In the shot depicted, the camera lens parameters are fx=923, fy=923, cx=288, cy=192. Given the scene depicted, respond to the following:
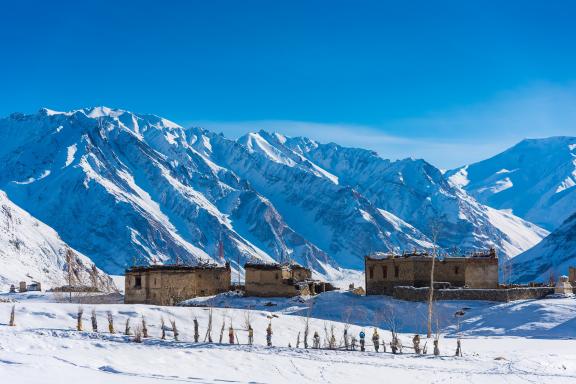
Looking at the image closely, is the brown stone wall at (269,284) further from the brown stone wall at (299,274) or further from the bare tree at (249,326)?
the bare tree at (249,326)

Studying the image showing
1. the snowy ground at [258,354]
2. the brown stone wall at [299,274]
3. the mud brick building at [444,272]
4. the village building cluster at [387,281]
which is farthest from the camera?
the brown stone wall at [299,274]

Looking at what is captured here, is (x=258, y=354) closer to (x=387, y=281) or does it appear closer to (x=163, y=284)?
(x=387, y=281)

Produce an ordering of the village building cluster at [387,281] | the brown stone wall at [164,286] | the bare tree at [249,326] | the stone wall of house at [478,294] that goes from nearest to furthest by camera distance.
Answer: the bare tree at [249,326] < the stone wall of house at [478,294] < the village building cluster at [387,281] < the brown stone wall at [164,286]

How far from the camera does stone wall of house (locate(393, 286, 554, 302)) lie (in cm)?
7300

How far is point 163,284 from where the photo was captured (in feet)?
274

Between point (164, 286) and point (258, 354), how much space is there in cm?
3966

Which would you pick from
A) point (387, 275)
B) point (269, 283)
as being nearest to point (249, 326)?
point (387, 275)

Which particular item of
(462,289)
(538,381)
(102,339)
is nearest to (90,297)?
(462,289)

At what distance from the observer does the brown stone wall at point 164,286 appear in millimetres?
A: 83188

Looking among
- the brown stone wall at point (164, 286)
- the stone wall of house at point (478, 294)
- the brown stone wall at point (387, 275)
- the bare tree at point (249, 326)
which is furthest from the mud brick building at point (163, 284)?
the bare tree at point (249, 326)

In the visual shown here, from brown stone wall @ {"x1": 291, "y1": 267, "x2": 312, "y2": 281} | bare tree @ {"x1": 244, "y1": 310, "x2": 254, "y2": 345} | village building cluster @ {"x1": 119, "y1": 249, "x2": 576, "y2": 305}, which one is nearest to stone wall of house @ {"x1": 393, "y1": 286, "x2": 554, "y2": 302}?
village building cluster @ {"x1": 119, "y1": 249, "x2": 576, "y2": 305}

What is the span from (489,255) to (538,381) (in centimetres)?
4038

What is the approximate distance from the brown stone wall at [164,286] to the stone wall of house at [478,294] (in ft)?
68.4

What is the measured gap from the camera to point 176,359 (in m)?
42.3
